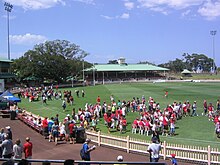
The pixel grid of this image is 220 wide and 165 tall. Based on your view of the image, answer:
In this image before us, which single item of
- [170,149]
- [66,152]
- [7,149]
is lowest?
[66,152]

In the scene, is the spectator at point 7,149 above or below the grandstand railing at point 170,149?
above

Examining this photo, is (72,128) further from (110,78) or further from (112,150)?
(110,78)

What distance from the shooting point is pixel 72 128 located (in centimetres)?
1753

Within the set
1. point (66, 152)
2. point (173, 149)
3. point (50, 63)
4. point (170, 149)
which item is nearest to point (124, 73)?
point (50, 63)

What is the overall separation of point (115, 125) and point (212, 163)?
10.9m

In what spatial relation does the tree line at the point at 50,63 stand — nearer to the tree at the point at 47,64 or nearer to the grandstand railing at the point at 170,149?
the tree at the point at 47,64

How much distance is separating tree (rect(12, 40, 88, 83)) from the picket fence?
63.2 m

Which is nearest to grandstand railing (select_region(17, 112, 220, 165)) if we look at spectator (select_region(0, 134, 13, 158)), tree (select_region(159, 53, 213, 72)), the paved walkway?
the paved walkway

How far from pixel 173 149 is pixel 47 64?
67957mm

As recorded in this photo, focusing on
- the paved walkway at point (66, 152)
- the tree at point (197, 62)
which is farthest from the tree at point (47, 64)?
the tree at point (197, 62)

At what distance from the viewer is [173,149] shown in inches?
551

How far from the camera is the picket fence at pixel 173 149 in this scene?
13.1 m

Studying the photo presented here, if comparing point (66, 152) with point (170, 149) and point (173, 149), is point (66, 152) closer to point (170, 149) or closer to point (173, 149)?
point (170, 149)

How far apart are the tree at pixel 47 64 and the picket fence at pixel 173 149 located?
63.2 metres
